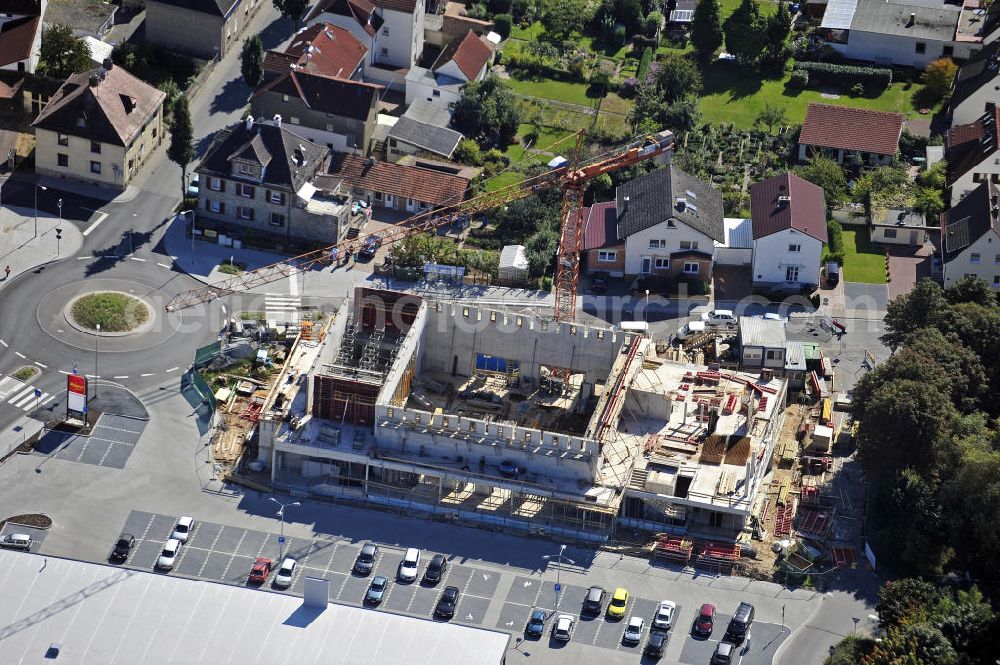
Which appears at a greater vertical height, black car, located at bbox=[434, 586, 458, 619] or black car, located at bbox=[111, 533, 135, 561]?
black car, located at bbox=[111, 533, 135, 561]

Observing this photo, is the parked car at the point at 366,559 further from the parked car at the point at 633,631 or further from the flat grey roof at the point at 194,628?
the parked car at the point at 633,631

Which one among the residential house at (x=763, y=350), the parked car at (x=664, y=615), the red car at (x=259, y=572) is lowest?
the parked car at (x=664, y=615)

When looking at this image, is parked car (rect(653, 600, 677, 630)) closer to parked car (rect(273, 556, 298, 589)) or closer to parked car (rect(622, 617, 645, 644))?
parked car (rect(622, 617, 645, 644))

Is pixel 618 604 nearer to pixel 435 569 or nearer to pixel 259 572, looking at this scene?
pixel 435 569

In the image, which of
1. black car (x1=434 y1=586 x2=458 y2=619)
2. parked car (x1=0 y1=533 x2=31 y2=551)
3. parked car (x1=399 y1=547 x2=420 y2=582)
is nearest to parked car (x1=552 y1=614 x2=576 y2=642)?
black car (x1=434 y1=586 x2=458 y2=619)

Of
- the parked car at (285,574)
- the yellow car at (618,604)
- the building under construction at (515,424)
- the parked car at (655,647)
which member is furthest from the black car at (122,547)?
the parked car at (655,647)

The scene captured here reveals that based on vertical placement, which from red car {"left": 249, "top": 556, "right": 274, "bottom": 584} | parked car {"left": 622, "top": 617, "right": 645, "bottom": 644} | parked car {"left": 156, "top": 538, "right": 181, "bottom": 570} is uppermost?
parked car {"left": 156, "top": 538, "right": 181, "bottom": 570}
